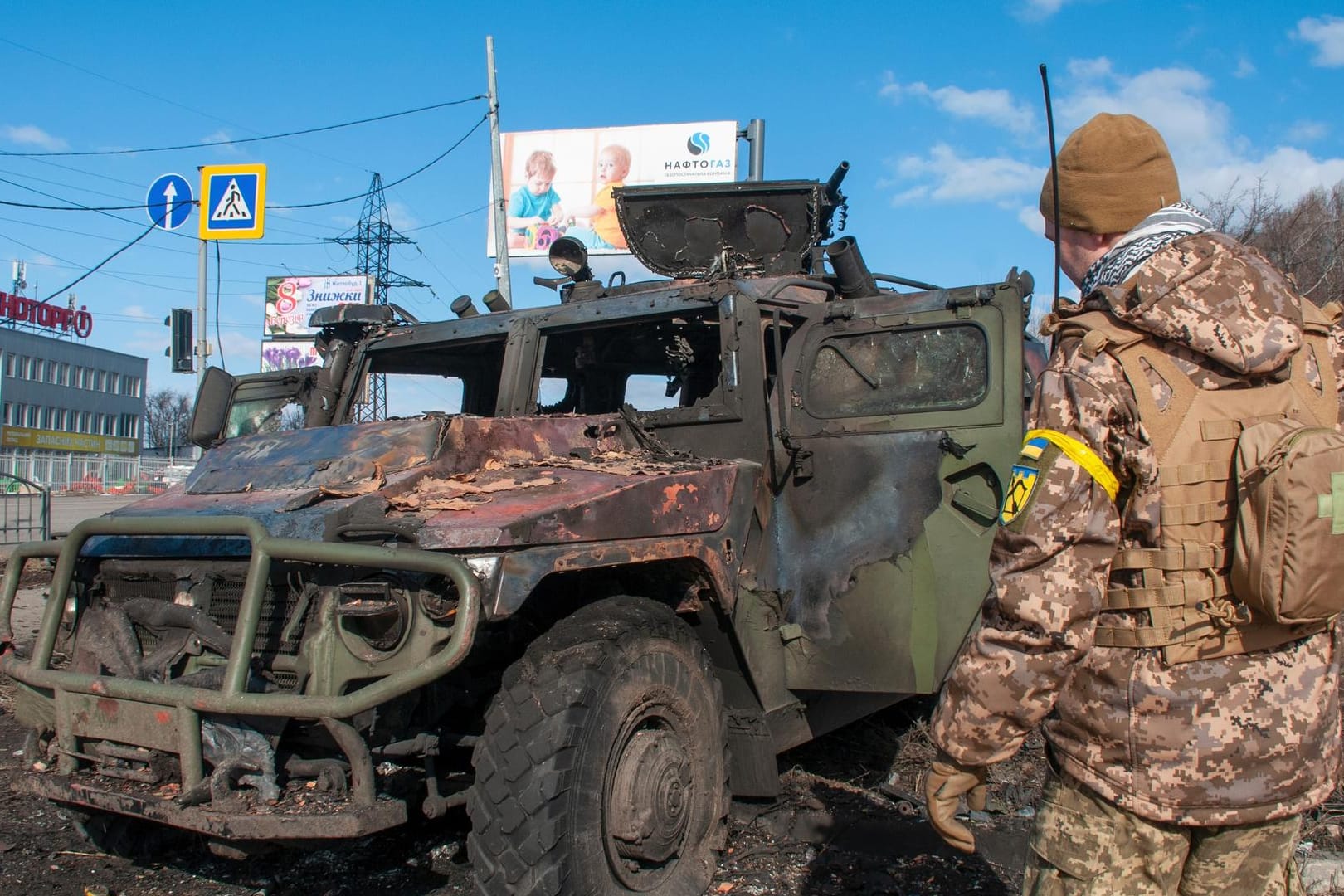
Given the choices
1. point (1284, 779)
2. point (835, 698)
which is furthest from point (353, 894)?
point (1284, 779)

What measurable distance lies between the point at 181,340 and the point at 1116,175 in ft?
46.9

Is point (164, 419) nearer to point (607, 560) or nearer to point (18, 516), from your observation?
point (18, 516)

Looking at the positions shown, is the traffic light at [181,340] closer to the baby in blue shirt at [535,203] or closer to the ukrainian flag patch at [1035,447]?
the baby in blue shirt at [535,203]

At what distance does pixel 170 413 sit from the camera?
7575 cm

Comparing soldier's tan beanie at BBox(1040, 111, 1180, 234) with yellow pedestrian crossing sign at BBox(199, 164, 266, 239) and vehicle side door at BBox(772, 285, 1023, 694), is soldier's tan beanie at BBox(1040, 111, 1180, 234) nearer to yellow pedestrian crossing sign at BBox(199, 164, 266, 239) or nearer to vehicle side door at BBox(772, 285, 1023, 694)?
vehicle side door at BBox(772, 285, 1023, 694)

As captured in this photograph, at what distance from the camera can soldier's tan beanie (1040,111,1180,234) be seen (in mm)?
2025

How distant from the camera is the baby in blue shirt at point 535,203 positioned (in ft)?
62.0

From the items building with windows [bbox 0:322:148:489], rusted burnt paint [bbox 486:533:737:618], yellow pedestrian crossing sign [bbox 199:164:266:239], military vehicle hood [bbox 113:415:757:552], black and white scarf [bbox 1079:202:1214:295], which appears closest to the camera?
black and white scarf [bbox 1079:202:1214:295]

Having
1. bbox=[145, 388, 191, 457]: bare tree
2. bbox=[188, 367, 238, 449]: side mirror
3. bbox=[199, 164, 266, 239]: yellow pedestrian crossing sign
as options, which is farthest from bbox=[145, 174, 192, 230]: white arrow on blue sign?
bbox=[145, 388, 191, 457]: bare tree

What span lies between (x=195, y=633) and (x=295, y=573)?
13.6 inches

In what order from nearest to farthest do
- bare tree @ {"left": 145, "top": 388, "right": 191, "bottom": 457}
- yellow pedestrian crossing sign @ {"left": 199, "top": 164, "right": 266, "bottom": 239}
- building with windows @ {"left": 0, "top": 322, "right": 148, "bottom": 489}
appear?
1. yellow pedestrian crossing sign @ {"left": 199, "top": 164, "right": 266, "bottom": 239}
2. building with windows @ {"left": 0, "top": 322, "right": 148, "bottom": 489}
3. bare tree @ {"left": 145, "top": 388, "right": 191, "bottom": 457}

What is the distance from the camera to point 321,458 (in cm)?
363

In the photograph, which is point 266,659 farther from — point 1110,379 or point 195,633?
point 1110,379

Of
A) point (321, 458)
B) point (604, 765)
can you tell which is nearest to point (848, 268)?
point (321, 458)
